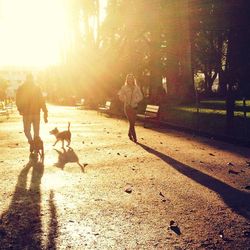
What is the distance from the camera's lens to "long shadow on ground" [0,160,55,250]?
4418 mm

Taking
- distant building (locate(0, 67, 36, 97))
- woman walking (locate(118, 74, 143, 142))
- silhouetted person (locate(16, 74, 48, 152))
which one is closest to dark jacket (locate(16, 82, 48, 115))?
silhouetted person (locate(16, 74, 48, 152))

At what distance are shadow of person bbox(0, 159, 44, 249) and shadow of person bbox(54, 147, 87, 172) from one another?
1.54m

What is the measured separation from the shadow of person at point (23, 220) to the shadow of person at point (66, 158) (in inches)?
60.6

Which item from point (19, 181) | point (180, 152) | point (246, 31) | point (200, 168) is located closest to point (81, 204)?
point (19, 181)

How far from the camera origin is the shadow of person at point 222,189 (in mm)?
5766

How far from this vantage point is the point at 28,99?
10.5 meters

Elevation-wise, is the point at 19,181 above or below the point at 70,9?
below

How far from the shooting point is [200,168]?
8.59 m

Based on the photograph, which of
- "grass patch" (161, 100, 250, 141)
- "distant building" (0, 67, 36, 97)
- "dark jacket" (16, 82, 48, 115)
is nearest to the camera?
"dark jacket" (16, 82, 48, 115)

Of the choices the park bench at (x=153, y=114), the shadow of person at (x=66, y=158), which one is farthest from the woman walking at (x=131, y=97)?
the park bench at (x=153, y=114)

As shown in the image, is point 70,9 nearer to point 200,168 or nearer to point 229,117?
→ point 229,117

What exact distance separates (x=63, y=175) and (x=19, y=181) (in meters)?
0.88

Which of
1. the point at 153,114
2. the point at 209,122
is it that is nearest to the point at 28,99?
the point at 153,114

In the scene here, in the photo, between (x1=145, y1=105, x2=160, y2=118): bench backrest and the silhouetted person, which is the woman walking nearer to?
the silhouetted person
